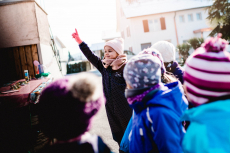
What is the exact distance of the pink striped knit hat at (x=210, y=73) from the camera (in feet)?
3.17

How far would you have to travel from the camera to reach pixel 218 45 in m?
0.99

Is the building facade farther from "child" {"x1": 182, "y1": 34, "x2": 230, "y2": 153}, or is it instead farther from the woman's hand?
"child" {"x1": 182, "y1": 34, "x2": 230, "y2": 153}

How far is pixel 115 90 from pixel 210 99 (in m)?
1.50

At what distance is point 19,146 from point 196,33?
972 inches

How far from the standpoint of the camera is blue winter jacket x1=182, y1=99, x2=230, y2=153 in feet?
2.98

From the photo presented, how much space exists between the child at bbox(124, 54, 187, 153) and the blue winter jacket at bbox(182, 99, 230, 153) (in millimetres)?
229

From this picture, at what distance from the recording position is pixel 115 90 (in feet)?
7.84

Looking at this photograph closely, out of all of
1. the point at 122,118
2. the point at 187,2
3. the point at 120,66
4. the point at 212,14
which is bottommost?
the point at 122,118

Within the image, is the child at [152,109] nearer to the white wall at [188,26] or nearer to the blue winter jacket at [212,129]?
the blue winter jacket at [212,129]

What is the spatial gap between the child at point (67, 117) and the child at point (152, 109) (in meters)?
0.33

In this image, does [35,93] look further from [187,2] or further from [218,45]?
[187,2]

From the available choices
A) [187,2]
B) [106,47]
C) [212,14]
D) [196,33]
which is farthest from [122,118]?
[187,2]

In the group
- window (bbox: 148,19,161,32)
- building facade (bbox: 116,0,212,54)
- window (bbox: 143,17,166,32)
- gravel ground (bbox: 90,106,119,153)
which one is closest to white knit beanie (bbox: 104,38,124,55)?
gravel ground (bbox: 90,106,119,153)

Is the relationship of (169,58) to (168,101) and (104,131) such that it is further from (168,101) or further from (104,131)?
(104,131)
